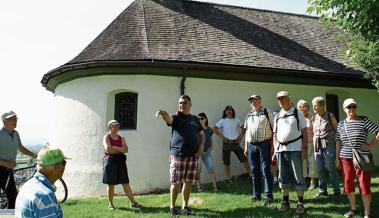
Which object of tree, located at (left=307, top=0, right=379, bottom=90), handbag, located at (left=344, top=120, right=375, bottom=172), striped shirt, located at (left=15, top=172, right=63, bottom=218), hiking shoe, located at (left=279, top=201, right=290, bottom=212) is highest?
tree, located at (left=307, top=0, right=379, bottom=90)

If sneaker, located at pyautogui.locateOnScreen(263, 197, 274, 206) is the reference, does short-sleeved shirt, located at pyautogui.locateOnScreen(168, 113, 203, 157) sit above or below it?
above

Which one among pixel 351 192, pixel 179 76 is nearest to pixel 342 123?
pixel 351 192

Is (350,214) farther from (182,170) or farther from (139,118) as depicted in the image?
(139,118)

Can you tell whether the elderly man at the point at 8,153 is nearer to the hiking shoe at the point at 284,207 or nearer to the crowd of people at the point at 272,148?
the crowd of people at the point at 272,148

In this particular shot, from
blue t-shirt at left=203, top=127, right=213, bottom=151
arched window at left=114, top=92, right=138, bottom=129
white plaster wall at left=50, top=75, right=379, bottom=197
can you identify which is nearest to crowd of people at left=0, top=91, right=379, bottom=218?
blue t-shirt at left=203, top=127, right=213, bottom=151

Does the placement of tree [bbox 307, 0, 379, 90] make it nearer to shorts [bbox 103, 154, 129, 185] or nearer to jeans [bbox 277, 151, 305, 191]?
jeans [bbox 277, 151, 305, 191]

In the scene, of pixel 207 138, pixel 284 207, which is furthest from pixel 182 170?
pixel 207 138

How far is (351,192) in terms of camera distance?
6324 mm

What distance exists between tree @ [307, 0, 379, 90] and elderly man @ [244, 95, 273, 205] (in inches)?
117

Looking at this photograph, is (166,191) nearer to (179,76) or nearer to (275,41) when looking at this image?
Answer: (179,76)

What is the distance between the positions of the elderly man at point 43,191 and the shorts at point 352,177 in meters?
4.93

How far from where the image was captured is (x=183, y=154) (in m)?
6.77

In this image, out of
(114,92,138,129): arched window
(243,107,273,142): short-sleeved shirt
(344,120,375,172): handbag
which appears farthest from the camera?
(114,92,138,129): arched window

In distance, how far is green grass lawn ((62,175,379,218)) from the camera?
6.74 m
